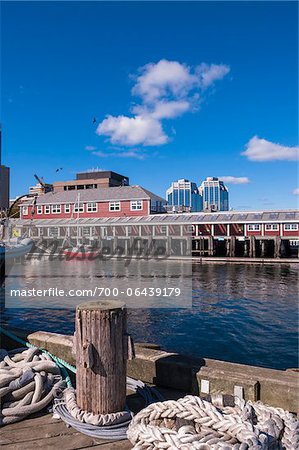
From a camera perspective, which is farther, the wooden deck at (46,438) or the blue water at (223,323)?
the blue water at (223,323)

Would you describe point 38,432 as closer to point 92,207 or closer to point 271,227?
point 271,227

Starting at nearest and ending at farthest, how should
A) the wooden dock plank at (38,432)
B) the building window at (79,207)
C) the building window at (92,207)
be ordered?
the wooden dock plank at (38,432) < the building window at (92,207) < the building window at (79,207)

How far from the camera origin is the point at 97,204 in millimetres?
53281

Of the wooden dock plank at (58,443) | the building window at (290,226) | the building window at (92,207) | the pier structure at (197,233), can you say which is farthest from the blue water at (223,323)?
the building window at (92,207)

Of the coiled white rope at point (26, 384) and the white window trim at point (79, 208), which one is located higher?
the white window trim at point (79, 208)

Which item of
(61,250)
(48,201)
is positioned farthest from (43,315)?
(48,201)

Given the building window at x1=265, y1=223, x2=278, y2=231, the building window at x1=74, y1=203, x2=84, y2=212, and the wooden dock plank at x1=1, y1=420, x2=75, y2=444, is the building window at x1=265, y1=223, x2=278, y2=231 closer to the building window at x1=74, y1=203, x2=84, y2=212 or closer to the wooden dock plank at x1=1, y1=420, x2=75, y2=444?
the building window at x1=74, y1=203, x2=84, y2=212

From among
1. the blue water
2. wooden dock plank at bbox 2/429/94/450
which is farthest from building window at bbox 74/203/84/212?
wooden dock plank at bbox 2/429/94/450

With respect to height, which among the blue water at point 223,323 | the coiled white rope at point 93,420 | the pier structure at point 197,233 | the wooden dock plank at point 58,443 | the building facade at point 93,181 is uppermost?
the building facade at point 93,181

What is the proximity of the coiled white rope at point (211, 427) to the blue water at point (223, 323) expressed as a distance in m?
7.82

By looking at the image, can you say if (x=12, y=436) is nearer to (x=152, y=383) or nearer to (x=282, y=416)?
(x=152, y=383)

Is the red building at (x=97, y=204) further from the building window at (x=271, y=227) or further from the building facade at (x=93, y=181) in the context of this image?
the building facade at (x=93, y=181)

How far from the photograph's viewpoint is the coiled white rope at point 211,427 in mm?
2874

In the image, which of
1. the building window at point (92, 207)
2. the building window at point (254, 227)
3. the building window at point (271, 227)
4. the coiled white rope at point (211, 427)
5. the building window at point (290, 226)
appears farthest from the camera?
the building window at point (92, 207)
